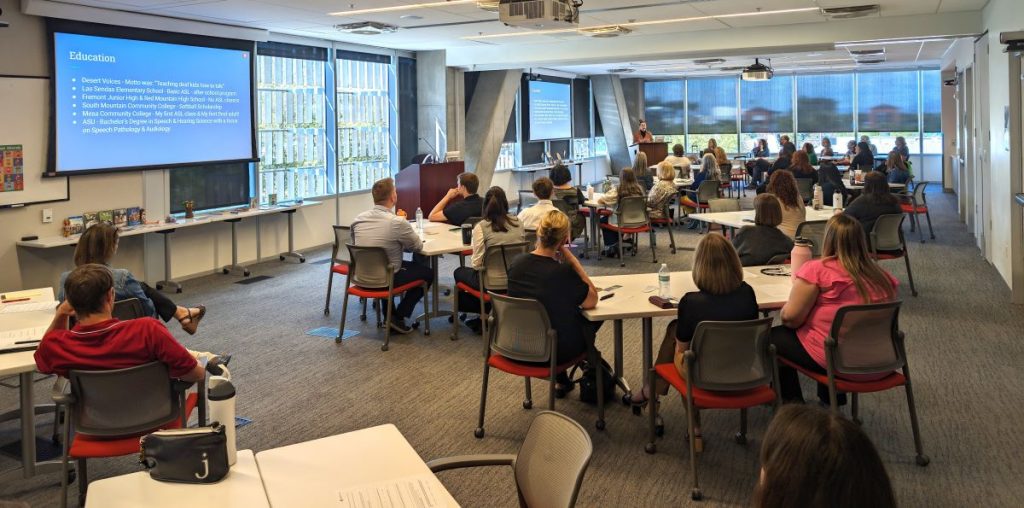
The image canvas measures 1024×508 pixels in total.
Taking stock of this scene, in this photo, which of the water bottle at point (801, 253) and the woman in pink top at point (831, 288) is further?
the water bottle at point (801, 253)

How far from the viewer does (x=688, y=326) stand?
4.01m

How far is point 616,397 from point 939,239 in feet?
26.7

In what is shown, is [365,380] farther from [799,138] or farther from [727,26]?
[799,138]

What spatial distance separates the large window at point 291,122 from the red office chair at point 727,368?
8.02m

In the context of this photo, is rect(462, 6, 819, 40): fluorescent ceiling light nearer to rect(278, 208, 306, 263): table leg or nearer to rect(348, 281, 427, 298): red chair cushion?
rect(278, 208, 306, 263): table leg

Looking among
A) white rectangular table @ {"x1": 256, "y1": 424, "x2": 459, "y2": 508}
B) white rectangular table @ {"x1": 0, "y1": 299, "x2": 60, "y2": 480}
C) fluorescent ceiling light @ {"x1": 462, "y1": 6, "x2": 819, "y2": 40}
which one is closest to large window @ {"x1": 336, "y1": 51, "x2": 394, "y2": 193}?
fluorescent ceiling light @ {"x1": 462, "y1": 6, "x2": 819, "y2": 40}

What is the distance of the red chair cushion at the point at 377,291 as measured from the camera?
21.2ft

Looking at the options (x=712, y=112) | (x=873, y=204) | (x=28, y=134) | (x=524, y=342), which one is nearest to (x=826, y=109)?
(x=712, y=112)

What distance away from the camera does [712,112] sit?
2278 cm

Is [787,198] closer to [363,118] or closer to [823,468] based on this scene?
[823,468]

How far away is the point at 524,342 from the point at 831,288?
157cm

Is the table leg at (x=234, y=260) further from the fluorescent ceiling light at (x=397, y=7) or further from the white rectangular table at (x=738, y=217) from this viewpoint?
the white rectangular table at (x=738, y=217)

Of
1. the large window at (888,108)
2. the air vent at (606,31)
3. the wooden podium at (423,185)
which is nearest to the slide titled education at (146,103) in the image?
the wooden podium at (423,185)

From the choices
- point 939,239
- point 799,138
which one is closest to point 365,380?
point 939,239
